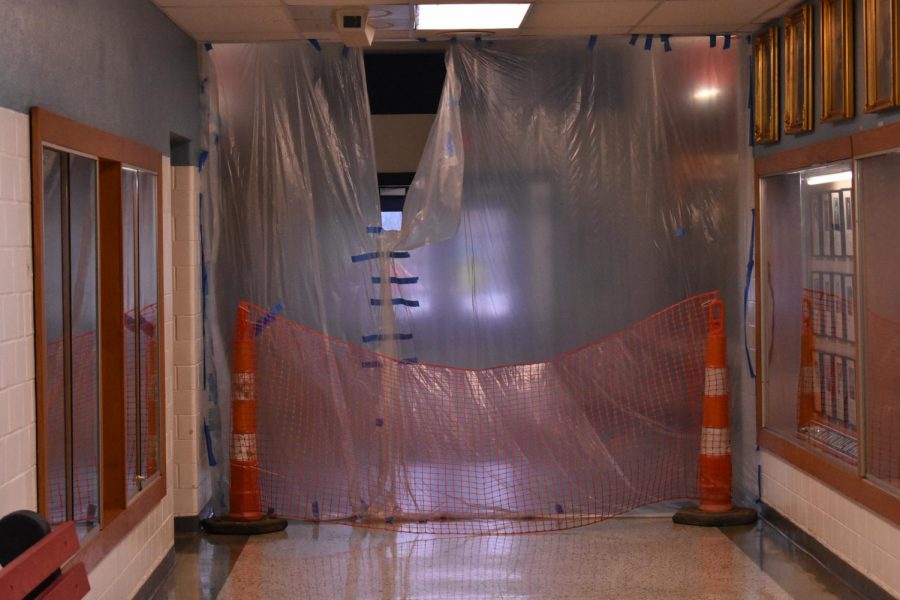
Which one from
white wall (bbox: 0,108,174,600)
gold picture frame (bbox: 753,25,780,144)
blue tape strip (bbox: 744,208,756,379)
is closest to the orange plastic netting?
blue tape strip (bbox: 744,208,756,379)

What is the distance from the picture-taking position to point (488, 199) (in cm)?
600

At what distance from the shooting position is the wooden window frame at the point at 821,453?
14.0 feet

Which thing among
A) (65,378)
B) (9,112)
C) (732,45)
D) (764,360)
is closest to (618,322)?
(764,360)

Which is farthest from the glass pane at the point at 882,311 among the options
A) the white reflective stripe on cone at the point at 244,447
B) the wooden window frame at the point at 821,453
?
the white reflective stripe on cone at the point at 244,447

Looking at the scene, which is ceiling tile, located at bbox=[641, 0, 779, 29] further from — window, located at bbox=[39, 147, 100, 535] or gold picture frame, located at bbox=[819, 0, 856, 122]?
window, located at bbox=[39, 147, 100, 535]

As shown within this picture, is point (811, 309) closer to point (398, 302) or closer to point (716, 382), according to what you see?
point (716, 382)

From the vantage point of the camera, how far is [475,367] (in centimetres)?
604

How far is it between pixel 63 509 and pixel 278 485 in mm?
2353

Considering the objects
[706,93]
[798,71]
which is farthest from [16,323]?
[706,93]

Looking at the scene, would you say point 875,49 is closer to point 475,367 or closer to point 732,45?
point 732,45

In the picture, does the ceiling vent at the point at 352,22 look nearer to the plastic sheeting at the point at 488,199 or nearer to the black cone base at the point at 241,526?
the plastic sheeting at the point at 488,199

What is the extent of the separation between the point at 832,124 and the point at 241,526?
11.1ft

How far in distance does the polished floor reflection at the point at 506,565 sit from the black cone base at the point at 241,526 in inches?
2.1

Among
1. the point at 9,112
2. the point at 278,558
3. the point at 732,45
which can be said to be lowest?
the point at 278,558
